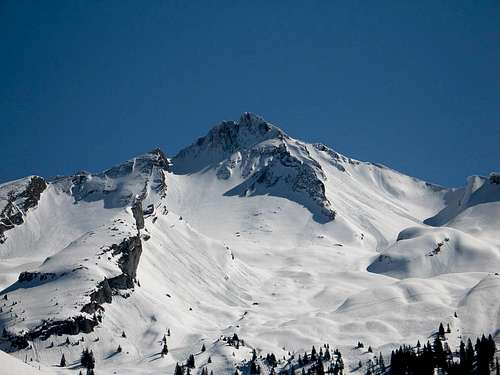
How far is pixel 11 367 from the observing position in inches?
3802

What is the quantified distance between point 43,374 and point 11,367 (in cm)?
407

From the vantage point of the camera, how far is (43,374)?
99.1 metres
